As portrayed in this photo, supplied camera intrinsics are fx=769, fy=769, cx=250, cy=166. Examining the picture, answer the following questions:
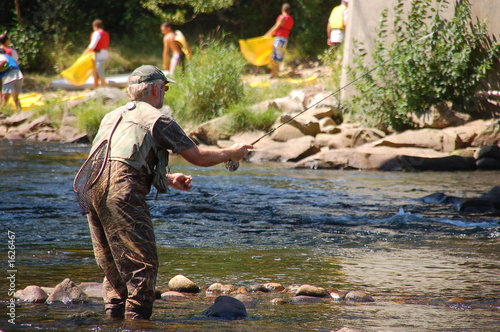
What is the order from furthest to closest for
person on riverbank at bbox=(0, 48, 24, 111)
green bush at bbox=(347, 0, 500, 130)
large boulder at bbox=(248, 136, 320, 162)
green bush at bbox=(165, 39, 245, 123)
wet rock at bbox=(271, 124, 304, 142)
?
person on riverbank at bbox=(0, 48, 24, 111) → green bush at bbox=(165, 39, 245, 123) → wet rock at bbox=(271, 124, 304, 142) → large boulder at bbox=(248, 136, 320, 162) → green bush at bbox=(347, 0, 500, 130)

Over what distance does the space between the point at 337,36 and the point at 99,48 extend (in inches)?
259


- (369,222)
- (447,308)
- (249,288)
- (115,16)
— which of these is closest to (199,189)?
(369,222)

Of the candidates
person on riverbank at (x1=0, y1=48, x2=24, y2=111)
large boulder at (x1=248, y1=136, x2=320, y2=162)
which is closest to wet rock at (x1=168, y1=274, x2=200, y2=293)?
large boulder at (x1=248, y1=136, x2=320, y2=162)

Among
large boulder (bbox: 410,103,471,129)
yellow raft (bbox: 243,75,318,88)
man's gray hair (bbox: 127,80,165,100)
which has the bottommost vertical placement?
large boulder (bbox: 410,103,471,129)

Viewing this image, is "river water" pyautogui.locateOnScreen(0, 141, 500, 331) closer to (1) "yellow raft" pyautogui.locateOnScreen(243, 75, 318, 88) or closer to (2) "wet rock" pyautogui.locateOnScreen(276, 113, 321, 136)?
(2) "wet rock" pyautogui.locateOnScreen(276, 113, 321, 136)

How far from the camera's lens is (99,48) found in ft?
70.0

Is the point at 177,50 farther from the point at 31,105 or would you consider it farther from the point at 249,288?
the point at 249,288

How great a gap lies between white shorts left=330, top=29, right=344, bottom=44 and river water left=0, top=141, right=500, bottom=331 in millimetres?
9126

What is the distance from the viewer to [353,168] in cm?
1388

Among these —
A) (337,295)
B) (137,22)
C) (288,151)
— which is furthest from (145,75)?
(137,22)

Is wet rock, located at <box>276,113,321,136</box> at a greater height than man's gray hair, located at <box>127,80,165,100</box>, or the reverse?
man's gray hair, located at <box>127,80,165,100</box>

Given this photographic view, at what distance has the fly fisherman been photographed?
4191mm

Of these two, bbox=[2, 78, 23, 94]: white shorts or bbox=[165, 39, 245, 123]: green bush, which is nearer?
Result: bbox=[165, 39, 245, 123]: green bush

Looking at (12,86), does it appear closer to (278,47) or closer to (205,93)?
(205,93)
